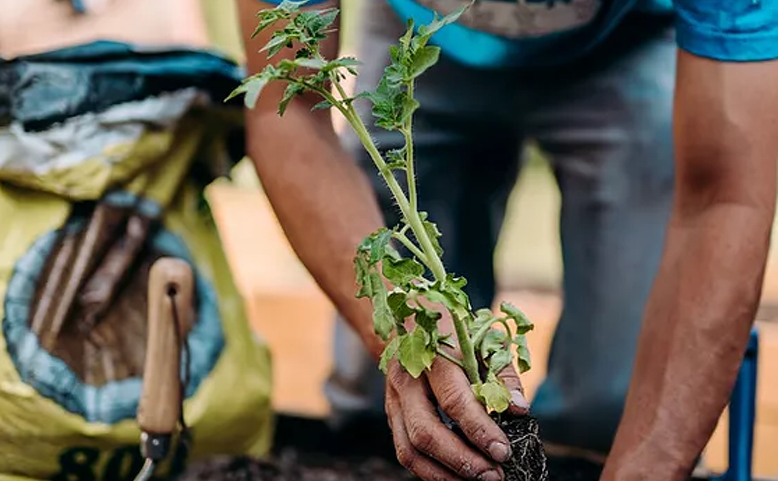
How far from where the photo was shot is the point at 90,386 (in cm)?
164

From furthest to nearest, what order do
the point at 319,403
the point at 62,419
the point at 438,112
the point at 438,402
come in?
the point at 319,403 → the point at 438,112 → the point at 62,419 → the point at 438,402

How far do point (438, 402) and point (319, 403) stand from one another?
54.9 inches

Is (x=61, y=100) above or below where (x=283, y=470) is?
above

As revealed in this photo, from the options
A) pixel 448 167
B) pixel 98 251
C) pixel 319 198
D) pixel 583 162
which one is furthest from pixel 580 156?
pixel 98 251

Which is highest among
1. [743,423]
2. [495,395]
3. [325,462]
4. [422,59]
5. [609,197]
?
[422,59]

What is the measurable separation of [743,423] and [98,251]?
32.9 inches

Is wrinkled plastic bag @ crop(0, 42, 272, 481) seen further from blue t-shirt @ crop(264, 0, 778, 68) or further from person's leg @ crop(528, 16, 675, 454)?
person's leg @ crop(528, 16, 675, 454)

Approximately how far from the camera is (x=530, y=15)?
164 centimetres

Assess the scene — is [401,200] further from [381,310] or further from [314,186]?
[314,186]

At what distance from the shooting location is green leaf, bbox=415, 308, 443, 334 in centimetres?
108

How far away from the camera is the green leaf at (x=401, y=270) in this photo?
1.08 m

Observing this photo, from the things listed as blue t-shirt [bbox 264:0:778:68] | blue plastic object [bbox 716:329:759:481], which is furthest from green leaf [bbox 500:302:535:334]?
blue plastic object [bbox 716:329:759:481]

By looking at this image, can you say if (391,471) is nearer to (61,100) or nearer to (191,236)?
(191,236)

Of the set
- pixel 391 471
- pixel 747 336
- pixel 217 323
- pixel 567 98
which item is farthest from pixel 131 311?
pixel 747 336
